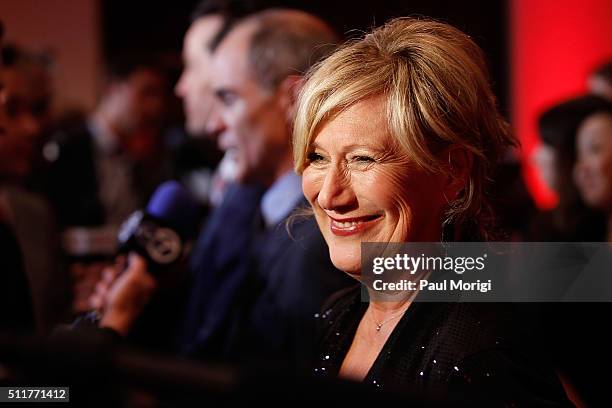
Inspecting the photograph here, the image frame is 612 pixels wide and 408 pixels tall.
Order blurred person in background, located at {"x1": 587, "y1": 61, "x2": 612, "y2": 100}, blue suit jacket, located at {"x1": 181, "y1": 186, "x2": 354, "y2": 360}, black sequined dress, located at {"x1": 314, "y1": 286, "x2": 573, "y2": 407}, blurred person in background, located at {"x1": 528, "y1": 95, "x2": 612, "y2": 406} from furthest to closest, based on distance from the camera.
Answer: blurred person in background, located at {"x1": 587, "y1": 61, "x2": 612, "y2": 100}
blue suit jacket, located at {"x1": 181, "y1": 186, "x2": 354, "y2": 360}
blurred person in background, located at {"x1": 528, "y1": 95, "x2": 612, "y2": 406}
black sequined dress, located at {"x1": 314, "y1": 286, "x2": 573, "y2": 407}

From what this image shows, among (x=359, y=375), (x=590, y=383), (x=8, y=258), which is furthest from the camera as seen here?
(x=8, y=258)

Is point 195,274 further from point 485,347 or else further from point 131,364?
point 131,364

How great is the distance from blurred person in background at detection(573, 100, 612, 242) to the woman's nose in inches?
39.4

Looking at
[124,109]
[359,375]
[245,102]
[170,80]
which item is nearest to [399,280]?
[359,375]

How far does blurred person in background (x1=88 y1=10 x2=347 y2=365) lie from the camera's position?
1326mm

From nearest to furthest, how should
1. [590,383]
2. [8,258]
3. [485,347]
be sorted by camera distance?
[485,347] < [590,383] < [8,258]

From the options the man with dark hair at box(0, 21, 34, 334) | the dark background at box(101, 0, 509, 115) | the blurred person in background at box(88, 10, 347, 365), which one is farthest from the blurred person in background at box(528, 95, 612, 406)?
the dark background at box(101, 0, 509, 115)

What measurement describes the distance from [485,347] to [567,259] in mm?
314

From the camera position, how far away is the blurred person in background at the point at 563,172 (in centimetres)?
175

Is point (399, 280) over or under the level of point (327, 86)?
under

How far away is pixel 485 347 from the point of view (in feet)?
2.31

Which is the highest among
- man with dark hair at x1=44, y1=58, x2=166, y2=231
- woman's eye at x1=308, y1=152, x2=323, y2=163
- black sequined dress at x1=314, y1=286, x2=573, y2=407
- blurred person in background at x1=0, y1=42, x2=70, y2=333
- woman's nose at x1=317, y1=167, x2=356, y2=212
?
man with dark hair at x1=44, y1=58, x2=166, y2=231

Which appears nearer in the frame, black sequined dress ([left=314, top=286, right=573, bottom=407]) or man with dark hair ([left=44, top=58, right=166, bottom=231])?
black sequined dress ([left=314, top=286, right=573, bottom=407])

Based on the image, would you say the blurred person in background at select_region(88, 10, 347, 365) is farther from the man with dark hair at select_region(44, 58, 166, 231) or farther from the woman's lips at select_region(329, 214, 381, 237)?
the man with dark hair at select_region(44, 58, 166, 231)
